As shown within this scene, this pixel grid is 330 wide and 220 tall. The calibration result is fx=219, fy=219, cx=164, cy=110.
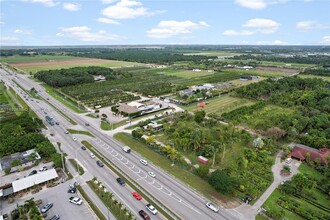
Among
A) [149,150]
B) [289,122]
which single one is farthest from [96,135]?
[289,122]

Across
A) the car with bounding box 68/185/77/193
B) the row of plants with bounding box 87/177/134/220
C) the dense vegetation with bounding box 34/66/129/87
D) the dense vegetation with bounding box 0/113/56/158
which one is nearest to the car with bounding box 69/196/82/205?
the car with bounding box 68/185/77/193

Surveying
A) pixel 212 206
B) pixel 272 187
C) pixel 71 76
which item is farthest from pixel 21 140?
pixel 71 76

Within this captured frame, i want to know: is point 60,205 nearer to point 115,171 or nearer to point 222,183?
point 115,171

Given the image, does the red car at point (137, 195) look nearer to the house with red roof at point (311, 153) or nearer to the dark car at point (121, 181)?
the dark car at point (121, 181)

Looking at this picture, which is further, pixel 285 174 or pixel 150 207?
pixel 285 174

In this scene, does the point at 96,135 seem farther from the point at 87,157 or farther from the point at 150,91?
the point at 150,91
